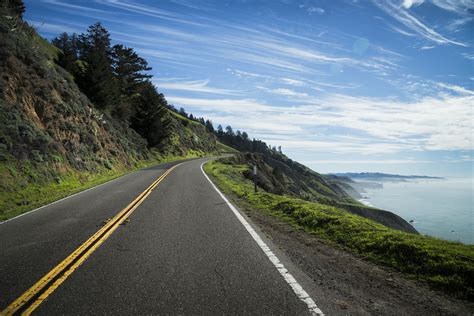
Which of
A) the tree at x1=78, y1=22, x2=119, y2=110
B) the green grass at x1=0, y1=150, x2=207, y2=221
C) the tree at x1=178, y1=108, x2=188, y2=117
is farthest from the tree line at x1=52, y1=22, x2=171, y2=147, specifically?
the tree at x1=178, y1=108, x2=188, y2=117

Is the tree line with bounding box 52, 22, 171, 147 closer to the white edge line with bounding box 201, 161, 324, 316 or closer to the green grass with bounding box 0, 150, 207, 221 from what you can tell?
the green grass with bounding box 0, 150, 207, 221

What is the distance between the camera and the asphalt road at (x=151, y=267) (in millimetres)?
3496

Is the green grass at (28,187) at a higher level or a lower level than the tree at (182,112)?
lower

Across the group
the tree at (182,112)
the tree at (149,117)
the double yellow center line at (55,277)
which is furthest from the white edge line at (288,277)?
the tree at (182,112)

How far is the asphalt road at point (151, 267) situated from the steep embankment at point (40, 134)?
4.34m

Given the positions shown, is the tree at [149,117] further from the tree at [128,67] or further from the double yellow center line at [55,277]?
the double yellow center line at [55,277]

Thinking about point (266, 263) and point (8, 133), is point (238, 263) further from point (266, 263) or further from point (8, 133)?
point (8, 133)

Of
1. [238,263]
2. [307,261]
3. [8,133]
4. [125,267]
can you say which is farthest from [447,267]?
[8,133]

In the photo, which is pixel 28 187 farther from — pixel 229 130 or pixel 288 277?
pixel 229 130

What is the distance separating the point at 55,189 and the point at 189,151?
48803mm

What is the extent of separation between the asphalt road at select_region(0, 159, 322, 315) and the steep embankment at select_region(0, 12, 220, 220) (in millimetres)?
4337

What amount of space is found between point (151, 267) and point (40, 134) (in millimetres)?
16405

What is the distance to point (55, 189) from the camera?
14.8 meters

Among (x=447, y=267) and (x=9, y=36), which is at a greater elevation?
(x=9, y=36)
